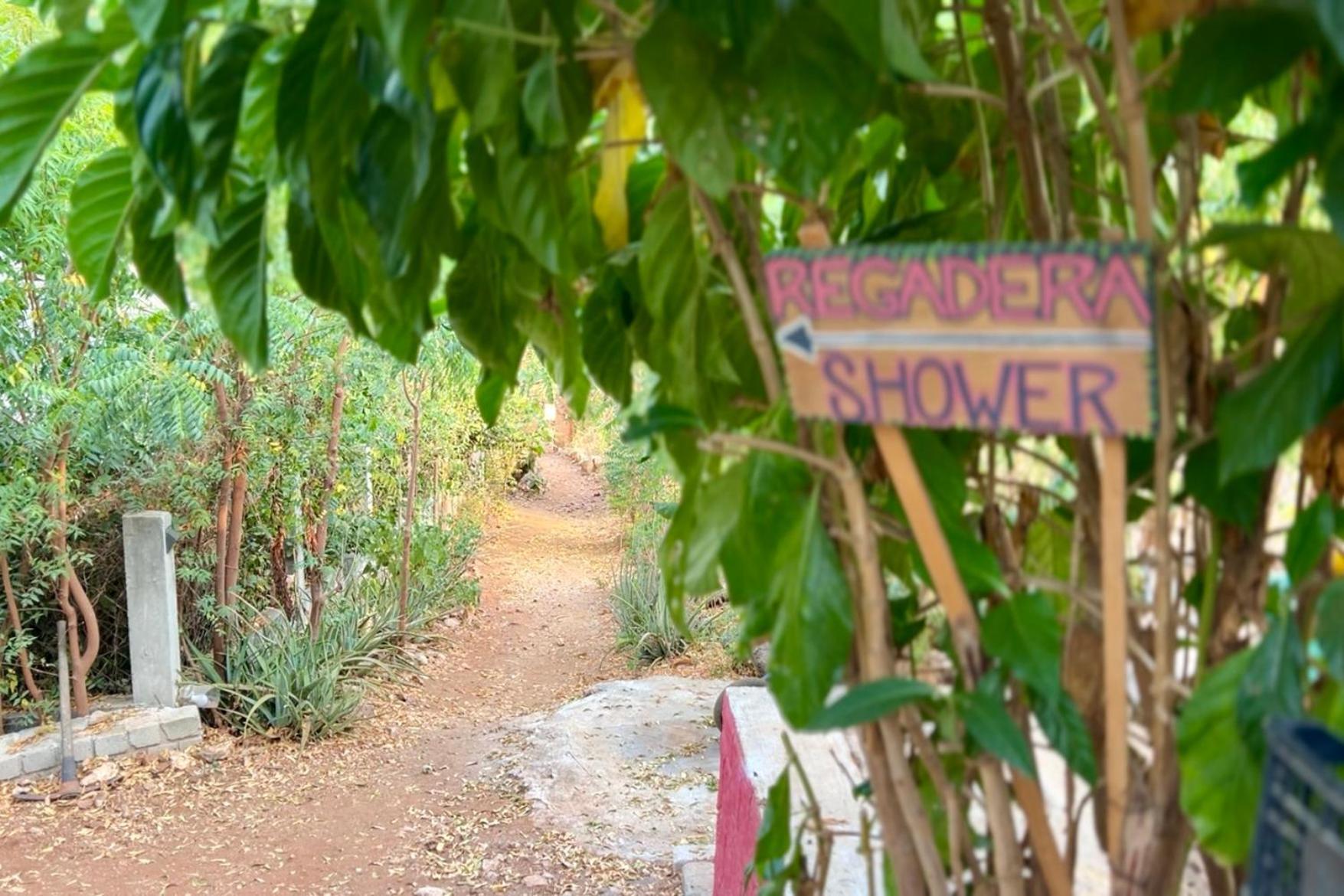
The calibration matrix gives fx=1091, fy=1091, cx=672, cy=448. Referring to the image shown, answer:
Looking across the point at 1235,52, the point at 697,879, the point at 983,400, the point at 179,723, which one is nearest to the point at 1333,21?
the point at 1235,52

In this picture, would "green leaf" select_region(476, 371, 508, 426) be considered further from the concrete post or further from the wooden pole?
the concrete post

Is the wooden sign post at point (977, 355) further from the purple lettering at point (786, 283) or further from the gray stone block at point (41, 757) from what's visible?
the gray stone block at point (41, 757)

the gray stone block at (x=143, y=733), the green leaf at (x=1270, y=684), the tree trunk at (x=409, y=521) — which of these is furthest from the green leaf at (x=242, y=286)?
the tree trunk at (x=409, y=521)

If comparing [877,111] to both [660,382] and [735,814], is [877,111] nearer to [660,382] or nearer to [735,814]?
[660,382]

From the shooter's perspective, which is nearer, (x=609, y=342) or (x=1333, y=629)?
(x=1333, y=629)

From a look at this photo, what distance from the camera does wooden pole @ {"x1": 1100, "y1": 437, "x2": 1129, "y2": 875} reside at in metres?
0.47

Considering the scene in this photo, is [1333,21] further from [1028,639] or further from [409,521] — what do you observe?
[409,521]

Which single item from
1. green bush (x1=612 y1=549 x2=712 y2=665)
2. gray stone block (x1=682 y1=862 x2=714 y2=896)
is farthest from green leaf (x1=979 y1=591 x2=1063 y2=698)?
green bush (x1=612 y1=549 x2=712 y2=665)

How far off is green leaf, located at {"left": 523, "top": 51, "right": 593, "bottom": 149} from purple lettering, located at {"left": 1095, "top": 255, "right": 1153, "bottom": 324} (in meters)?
0.23

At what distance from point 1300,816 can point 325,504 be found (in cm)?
534

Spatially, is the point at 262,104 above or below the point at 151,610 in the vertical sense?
above

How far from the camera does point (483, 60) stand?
47 centimetres

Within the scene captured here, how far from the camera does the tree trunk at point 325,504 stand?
5023 mm

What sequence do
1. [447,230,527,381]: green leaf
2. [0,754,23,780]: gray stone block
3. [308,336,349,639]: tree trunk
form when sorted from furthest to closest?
[308,336,349,639]: tree trunk, [0,754,23,780]: gray stone block, [447,230,527,381]: green leaf
